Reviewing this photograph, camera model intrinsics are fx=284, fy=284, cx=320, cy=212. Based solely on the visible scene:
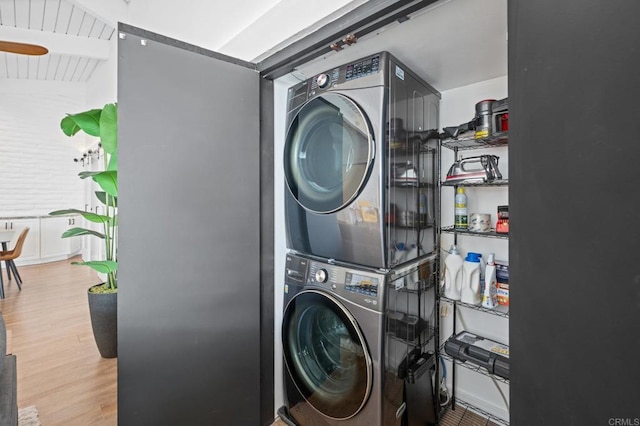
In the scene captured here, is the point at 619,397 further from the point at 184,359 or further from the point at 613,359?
the point at 184,359

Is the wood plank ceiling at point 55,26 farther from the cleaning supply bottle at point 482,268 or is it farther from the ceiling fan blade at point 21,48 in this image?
the cleaning supply bottle at point 482,268

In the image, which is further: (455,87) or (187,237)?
(455,87)

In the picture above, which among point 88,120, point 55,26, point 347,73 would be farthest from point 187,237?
point 55,26

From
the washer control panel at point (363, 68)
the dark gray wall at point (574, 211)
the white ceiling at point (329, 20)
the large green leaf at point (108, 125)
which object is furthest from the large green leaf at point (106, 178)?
the dark gray wall at point (574, 211)

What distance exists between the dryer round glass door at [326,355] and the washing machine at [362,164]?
283mm

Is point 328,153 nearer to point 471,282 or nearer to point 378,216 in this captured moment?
point 378,216

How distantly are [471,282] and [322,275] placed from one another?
867mm

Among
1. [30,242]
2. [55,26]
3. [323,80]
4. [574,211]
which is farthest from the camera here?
[30,242]

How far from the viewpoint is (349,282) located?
4.37 feet

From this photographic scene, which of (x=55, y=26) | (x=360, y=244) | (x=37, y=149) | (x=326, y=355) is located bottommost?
(x=326, y=355)

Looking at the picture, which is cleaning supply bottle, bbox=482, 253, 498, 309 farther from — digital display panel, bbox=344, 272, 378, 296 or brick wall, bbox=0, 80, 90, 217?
brick wall, bbox=0, 80, 90, 217

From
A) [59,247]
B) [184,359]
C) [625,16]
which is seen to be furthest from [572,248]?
[59,247]

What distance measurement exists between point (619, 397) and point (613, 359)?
2.5 inches

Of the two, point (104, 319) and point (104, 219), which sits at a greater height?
point (104, 219)
